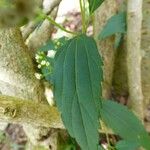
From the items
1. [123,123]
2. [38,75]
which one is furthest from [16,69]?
[123,123]

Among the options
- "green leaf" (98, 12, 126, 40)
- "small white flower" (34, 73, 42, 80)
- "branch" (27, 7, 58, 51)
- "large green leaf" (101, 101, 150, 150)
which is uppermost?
"green leaf" (98, 12, 126, 40)

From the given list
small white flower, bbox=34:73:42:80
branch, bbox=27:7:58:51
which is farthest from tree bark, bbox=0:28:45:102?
branch, bbox=27:7:58:51

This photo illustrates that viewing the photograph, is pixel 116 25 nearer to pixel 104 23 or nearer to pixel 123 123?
pixel 104 23

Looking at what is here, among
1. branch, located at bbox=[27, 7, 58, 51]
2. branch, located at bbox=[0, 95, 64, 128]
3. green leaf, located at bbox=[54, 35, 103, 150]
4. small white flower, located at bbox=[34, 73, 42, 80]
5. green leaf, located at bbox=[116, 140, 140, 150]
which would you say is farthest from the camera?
branch, located at bbox=[27, 7, 58, 51]

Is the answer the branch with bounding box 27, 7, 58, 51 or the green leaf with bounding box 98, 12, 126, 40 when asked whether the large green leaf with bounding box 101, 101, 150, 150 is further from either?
the branch with bounding box 27, 7, 58, 51

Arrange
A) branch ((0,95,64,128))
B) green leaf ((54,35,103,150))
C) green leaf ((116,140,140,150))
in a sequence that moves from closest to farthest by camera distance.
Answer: green leaf ((54,35,103,150)), branch ((0,95,64,128)), green leaf ((116,140,140,150))

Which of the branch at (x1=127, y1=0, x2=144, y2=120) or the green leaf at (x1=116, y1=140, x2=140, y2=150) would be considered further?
the green leaf at (x1=116, y1=140, x2=140, y2=150)

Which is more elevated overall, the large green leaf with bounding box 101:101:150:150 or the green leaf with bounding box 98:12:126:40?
the green leaf with bounding box 98:12:126:40
